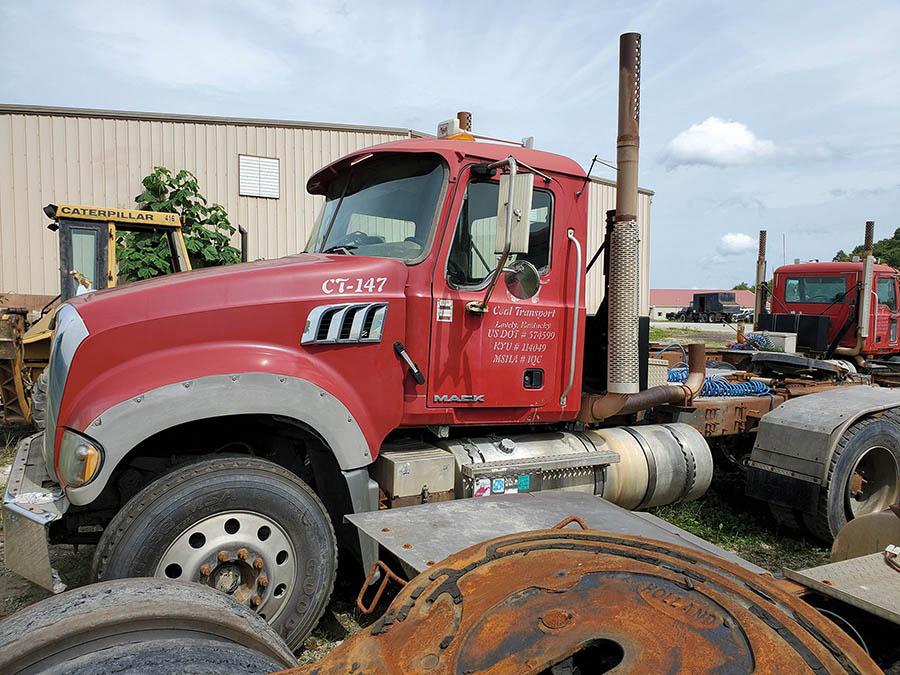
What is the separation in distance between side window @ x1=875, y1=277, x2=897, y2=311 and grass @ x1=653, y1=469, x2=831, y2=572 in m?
7.04

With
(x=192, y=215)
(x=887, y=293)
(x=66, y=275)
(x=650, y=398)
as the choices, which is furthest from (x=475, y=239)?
(x=887, y=293)

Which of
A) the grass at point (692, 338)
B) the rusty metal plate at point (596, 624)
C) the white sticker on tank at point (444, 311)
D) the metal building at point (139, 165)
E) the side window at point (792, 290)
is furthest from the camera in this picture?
the grass at point (692, 338)

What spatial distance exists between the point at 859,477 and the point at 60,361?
5.61 m

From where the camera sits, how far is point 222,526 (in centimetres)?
293

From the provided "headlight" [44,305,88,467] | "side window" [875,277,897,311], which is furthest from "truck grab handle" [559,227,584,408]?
"side window" [875,277,897,311]

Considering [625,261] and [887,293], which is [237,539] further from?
[887,293]

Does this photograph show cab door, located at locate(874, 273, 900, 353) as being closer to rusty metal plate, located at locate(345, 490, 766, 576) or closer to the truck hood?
rusty metal plate, located at locate(345, 490, 766, 576)

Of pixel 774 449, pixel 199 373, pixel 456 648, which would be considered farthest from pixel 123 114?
pixel 456 648

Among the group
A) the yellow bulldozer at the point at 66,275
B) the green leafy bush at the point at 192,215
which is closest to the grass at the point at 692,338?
the green leafy bush at the point at 192,215

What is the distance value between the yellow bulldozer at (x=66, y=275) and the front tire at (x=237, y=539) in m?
5.66

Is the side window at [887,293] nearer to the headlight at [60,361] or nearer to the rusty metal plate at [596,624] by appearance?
the rusty metal plate at [596,624]

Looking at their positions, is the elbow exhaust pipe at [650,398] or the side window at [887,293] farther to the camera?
the side window at [887,293]

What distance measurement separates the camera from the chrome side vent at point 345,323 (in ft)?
10.9

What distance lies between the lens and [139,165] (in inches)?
484
